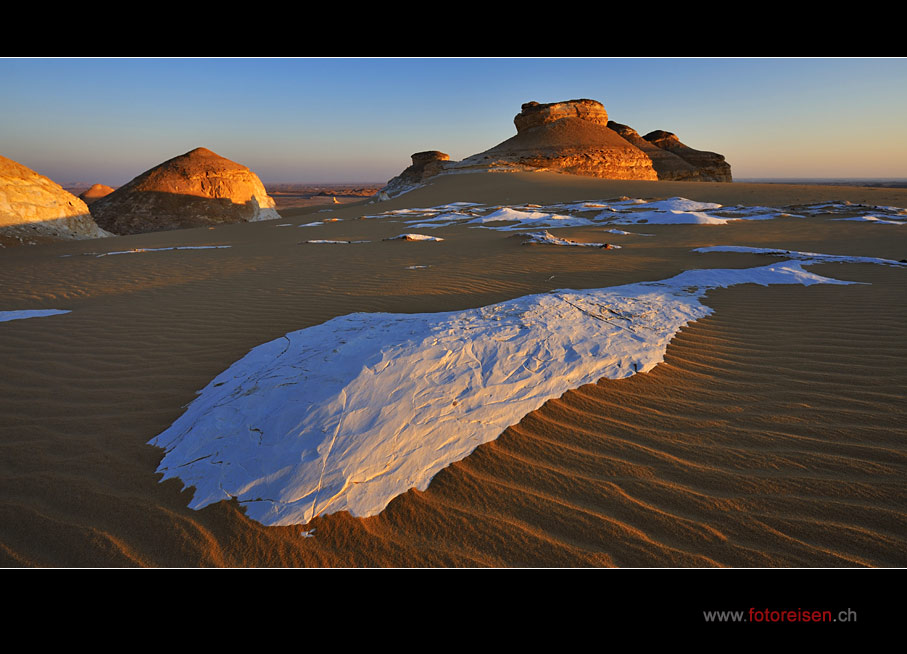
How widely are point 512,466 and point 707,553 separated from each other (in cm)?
84

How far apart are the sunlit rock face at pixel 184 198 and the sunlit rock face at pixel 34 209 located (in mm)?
4913

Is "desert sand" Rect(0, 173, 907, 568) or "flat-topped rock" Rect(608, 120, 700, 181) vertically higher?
"flat-topped rock" Rect(608, 120, 700, 181)

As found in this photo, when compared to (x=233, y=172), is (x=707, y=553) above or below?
below

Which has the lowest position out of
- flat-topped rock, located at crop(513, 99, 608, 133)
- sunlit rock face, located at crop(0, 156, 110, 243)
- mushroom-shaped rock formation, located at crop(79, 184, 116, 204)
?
sunlit rock face, located at crop(0, 156, 110, 243)

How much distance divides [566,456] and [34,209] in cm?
1878

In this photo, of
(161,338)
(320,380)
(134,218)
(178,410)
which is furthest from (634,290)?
(134,218)

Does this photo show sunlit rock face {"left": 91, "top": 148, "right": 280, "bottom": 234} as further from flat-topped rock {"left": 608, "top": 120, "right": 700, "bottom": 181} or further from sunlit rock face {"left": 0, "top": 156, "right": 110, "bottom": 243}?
flat-topped rock {"left": 608, "top": 120, "right": 700, "bottom": 181}

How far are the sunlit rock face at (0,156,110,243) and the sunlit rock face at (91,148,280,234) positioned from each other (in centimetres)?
491

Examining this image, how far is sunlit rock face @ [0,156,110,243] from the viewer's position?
12969 millimetres

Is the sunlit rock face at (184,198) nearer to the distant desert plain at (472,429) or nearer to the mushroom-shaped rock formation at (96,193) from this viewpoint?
the mushroom-shaped rock formation at (96,193)

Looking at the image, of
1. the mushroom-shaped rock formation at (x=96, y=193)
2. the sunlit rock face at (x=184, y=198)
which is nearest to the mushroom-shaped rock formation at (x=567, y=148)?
the sunlit rock face at (x=184, y=198)

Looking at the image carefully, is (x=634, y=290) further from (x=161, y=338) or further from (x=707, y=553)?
A: (x=161, y=338)

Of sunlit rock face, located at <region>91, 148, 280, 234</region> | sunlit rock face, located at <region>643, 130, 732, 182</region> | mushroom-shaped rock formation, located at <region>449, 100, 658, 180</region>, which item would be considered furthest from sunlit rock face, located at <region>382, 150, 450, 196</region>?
sunlit rock face, located at <region>643, 130, 732, 182</region>
